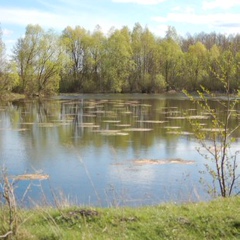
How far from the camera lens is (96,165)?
1223 centimetres

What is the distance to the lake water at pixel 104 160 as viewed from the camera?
9.19 metres

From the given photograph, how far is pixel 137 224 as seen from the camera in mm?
4977

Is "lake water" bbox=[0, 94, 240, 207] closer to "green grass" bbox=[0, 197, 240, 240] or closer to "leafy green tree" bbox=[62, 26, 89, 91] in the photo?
"green grass" bbox=[0, 197, 240, 240]

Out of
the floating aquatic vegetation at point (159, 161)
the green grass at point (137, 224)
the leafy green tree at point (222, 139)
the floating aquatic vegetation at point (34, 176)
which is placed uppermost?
the leafy green tree at point (222, 139)

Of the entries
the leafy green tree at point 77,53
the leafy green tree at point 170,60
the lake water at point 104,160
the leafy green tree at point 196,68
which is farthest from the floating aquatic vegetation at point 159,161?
the leafy green tree at point 196,68

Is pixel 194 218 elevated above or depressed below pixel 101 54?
below

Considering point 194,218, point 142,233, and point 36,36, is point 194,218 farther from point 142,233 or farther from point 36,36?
point 36,36

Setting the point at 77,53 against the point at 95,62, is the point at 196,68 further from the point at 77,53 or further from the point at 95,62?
the point at 77,53

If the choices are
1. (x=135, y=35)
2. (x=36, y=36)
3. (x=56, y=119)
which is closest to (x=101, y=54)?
(x=135, y=35)

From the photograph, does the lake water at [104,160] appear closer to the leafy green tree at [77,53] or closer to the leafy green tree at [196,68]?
the leafy green tree at [77,53]

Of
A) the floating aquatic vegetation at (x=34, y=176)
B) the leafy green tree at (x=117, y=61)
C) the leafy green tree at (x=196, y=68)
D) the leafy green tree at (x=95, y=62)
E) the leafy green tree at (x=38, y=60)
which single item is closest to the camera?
the floating aquatic vegetation at (x=34, y=176)

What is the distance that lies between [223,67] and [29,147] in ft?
30.7

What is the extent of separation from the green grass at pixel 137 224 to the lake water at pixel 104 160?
546mm

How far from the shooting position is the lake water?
9.19 meters
